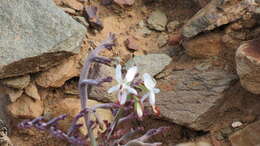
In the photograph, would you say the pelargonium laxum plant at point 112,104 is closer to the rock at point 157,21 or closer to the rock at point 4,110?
the rock at point 4,110

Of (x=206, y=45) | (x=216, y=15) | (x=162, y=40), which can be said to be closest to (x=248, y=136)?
(x=206, y=45)

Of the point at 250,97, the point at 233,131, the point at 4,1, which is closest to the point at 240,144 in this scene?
the point at 233,131

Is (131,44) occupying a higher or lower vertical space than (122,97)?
higher

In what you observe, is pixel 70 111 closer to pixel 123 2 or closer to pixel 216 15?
pixel 123 2

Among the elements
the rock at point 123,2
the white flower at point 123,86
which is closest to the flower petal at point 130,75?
the white flower at point 123,86

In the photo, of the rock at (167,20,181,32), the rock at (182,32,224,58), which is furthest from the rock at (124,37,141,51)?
the rock at (182,32,224,58)

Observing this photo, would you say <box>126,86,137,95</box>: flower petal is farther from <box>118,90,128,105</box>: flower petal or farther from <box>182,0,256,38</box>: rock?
<box>182,0,256,38</box>: rock
